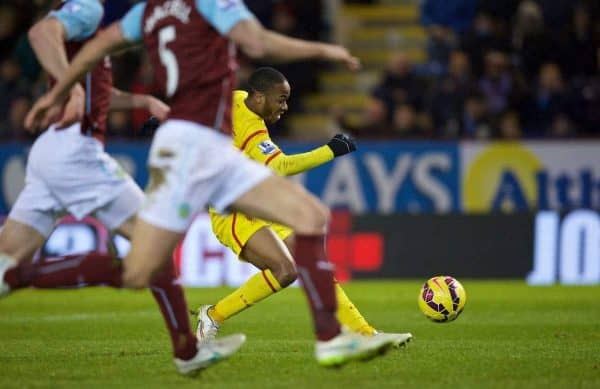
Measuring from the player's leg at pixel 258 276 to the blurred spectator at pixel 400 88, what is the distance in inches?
372

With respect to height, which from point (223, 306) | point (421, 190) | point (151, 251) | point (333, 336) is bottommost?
point (421, 190)

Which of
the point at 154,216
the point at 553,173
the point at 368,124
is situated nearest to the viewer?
the point at 154,216

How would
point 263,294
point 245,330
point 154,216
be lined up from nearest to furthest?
point 154,216
point 263,294
point 245,330

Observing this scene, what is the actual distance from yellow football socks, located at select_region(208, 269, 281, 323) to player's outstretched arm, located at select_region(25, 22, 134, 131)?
9.13 feet

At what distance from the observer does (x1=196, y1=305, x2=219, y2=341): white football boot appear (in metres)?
9.53

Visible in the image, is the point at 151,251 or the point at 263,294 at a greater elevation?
the point at 151,251

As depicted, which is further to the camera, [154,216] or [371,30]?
[371,30]

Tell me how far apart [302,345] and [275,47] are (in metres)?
3.26

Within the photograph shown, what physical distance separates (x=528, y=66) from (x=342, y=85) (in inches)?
151

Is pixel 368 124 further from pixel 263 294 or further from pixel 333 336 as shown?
pixel 333 336

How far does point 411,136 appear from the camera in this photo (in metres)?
17.9

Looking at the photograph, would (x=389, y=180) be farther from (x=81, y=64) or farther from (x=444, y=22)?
(x=81, y=64)

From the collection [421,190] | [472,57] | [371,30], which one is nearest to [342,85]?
[371,30]

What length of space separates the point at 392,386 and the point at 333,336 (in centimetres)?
49
